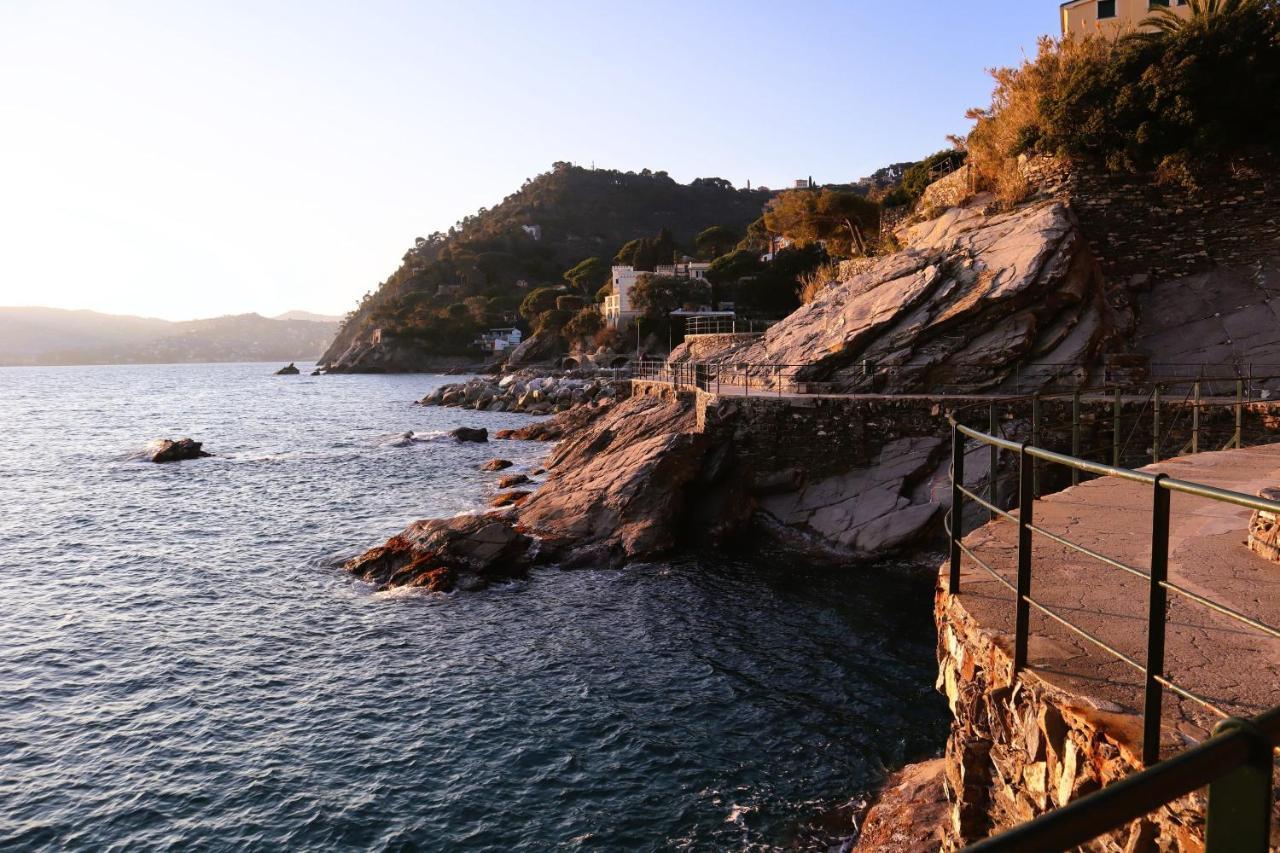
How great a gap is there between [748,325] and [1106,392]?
4248 cm

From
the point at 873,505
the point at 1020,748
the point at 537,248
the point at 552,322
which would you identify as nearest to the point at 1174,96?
the point at 873,505

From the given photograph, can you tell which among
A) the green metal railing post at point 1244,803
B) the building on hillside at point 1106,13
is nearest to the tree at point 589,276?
the building on hillside at point 1106,13

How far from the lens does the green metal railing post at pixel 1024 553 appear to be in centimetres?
395

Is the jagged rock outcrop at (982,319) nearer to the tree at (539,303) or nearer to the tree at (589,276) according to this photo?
the tree at (539,303)

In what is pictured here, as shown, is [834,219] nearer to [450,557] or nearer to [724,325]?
[724,325]

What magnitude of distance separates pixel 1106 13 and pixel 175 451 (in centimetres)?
4863

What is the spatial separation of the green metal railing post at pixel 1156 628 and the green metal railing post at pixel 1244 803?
5.15 ft

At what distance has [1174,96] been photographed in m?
23.6

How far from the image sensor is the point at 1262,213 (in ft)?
76.0

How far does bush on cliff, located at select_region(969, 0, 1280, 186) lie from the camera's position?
76.3 ft

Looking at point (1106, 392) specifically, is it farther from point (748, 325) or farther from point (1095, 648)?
point (748, 325)

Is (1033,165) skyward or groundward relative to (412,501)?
skyward

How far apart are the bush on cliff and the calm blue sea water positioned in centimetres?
1710

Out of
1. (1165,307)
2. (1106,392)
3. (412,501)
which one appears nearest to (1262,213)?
(1165,307)
